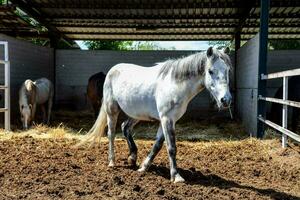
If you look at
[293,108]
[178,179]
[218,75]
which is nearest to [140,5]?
[293,108]

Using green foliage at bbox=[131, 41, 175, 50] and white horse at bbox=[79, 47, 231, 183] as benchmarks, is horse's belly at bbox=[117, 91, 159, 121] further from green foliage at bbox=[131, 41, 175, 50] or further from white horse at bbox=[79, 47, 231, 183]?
green foliage at bbox=[131, 41, 175, 50]

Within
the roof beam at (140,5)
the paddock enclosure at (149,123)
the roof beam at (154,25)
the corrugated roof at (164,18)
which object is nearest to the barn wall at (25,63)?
the paddock enclosure at (149,123)

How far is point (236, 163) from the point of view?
5.82 metres

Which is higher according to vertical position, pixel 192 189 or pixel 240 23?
pixel 240 23

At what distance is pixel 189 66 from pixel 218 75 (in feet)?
1.56

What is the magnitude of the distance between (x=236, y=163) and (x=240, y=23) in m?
6.72

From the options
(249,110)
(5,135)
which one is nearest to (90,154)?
(5,135)

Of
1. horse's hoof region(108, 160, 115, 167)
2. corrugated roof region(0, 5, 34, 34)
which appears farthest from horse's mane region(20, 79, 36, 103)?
horse's hoof region(108, 160, 115, 167)

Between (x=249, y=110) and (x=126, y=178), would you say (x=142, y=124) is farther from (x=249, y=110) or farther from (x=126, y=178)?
(x=126, y=178)

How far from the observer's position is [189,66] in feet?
15.8

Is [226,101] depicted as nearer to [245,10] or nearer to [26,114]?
[26,114]

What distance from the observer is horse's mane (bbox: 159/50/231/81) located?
467cm

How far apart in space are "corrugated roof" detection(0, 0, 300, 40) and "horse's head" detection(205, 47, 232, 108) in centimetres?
604

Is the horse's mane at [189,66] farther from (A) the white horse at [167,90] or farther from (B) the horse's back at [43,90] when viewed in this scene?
(B) the horse's back at [43,90]
